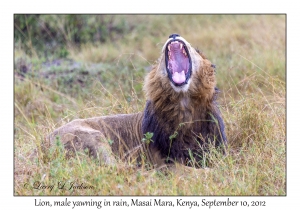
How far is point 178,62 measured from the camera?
676 centimetres

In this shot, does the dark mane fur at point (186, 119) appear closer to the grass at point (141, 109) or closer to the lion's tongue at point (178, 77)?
the lion's tongue at point (178, 77)

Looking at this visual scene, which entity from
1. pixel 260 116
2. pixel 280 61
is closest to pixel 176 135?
pixel 260 116

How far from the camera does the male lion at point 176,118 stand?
648 cm

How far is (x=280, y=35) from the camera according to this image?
12938mm

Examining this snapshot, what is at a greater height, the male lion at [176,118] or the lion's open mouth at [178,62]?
the lion's open mouth at [178,62]

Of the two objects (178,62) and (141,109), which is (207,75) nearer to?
(178,62)

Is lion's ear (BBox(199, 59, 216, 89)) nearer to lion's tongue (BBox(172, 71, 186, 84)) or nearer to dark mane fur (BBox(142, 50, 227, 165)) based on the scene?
dark mane fur (BBox(142, 50, 227, 165))

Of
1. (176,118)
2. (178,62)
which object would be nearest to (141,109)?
(178,62)

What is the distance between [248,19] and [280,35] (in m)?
2.59

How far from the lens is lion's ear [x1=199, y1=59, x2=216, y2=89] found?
652 cm

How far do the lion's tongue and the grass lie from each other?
2.74ft

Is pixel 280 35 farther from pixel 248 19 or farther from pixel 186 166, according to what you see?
pixel 186 166

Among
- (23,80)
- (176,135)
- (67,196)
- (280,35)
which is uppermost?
(280,35)

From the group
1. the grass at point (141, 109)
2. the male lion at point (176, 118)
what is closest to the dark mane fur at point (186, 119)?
the male lion at point (176, 118)
